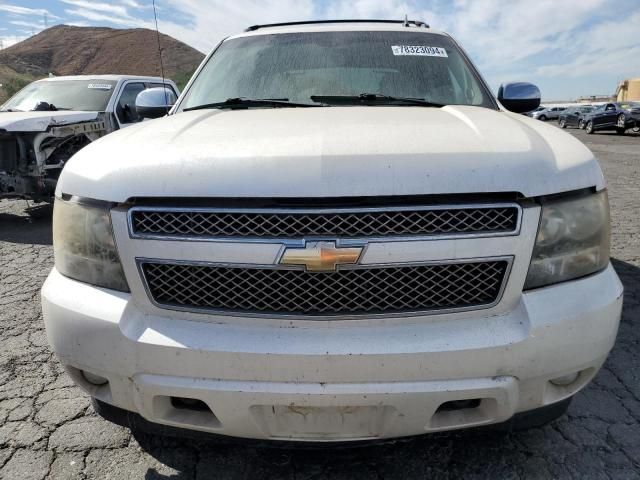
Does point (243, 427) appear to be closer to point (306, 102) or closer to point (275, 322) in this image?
point (275, 322)

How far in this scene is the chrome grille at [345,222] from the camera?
1491 millimetres

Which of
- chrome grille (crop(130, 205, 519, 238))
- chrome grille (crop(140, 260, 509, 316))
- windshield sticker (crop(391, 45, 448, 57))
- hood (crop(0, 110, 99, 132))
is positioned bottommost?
hood (crop(0, 110, 99, 132))

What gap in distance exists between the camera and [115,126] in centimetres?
698

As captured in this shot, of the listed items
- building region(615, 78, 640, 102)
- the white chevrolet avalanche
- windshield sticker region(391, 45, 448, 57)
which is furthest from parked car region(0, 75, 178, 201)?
building region(615, 78, 640, 102)

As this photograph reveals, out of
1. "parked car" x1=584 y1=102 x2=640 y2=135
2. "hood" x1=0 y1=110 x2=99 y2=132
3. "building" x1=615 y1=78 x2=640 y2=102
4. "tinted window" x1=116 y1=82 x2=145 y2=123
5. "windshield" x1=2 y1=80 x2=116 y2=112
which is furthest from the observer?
"building" x1=615 y1=78 x2=640 y2=102

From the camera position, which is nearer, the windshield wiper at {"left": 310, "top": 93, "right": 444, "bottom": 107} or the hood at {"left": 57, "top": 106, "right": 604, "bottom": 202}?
the hood at {"left": 57, "top": 106, "right": 604, "bottom": 202}

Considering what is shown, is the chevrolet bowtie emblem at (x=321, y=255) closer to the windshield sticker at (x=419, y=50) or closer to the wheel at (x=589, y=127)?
the windshield sticker at (x=419, y=50)

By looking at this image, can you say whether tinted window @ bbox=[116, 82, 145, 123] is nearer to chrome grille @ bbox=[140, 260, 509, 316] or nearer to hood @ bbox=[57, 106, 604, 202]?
hood @ bbox=[57, 106, 604, 202]

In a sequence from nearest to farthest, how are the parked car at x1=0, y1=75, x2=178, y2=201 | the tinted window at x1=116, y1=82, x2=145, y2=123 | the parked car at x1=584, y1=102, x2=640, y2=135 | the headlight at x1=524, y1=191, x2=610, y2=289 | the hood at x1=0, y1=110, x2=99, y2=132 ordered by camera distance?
1. the headlight at x1=524, y1=191, x2=610, y2=289
2. the hood at x1=0, y1=110, x2=99, y2=132
3. the parked car at x1=0, y1=75, x2=178, y2=201
4. the tinted window at x1=116, y1=82, x2=145, y2=123
5. the parked car at x1=584, y1=102, x2=640, y2=135

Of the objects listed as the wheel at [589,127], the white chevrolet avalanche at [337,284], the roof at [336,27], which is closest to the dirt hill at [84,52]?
the wheel at [589,127]

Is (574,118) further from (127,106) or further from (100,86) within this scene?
(100,86)

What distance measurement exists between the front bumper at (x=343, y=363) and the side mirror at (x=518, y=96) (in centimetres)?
166

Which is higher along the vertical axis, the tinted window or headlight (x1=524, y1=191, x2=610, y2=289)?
headlight (x1=524, y1=191, x2=610, y2=289)

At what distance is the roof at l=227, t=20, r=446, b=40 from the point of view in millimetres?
3154
